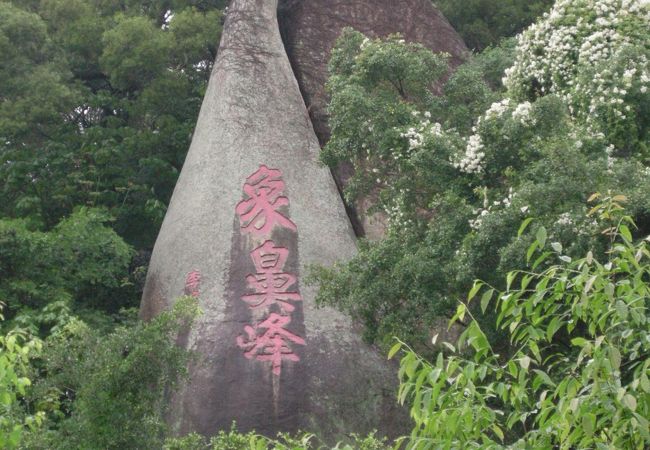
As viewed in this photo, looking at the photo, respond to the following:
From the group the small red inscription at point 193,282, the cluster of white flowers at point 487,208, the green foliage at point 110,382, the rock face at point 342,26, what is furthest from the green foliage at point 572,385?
the rock face at point 342,26

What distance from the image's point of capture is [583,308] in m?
4.39

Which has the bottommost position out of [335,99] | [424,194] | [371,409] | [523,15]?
[371,409]

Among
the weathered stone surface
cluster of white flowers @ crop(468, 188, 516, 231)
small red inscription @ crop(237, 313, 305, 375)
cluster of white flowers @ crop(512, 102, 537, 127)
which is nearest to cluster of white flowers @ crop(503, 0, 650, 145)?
cluster of white flowers @ crop(512, 102, 537, 127)

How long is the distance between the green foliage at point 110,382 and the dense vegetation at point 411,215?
16 millimetres

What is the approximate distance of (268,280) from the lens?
440 inches

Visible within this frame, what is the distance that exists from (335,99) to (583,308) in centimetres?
590

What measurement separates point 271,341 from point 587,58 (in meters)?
4.07

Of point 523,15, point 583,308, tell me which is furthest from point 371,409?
point 523,15

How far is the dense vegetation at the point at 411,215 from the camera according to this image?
173 inches

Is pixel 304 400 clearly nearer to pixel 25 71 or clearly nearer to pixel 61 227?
pixel 61 227

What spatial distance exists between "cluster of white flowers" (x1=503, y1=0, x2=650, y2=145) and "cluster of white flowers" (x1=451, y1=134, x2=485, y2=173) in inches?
41.2

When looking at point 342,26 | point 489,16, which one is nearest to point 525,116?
point 342,26

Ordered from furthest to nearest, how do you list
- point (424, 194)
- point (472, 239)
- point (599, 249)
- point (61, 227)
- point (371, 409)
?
point (61, 227) < point (371, 409) < point (424, 194) < point (472, 239) < point (599, 249)

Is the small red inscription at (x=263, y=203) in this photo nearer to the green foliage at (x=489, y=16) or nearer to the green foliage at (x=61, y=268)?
the green foliage at (x=61, y=268)
